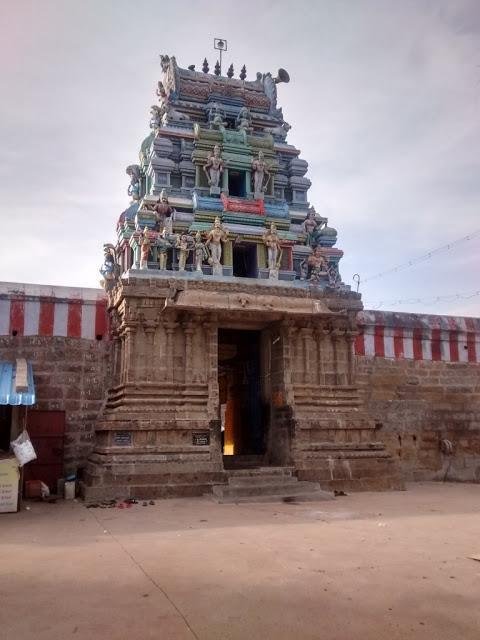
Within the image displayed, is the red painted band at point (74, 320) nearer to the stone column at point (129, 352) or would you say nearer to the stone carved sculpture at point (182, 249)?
the stone column at point (129, 352)

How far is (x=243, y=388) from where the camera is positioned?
14828 mm

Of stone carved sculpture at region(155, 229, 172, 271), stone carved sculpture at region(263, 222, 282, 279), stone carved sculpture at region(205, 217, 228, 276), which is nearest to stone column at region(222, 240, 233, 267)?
stone carved sculpture at region(205, 217, 228, 276)

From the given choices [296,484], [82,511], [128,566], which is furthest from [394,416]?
[128,566]

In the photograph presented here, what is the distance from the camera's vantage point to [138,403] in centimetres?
1101

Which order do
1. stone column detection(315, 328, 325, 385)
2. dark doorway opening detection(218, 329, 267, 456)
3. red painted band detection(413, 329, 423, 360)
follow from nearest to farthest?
stone column detection(315, 328, 325, 385) → dark doorway opening detection(218, 329, 267, 456) → red painted band detection(413, 329, 423, 360)

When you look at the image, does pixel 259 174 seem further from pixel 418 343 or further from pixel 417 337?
pixel 418 343

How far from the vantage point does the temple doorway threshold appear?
41.7 feet

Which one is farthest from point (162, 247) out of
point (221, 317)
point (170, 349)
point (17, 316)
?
point (17, 316)

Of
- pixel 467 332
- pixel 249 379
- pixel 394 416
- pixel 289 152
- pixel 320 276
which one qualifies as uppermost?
pixel 289 152

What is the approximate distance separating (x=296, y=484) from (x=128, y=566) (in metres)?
5.66

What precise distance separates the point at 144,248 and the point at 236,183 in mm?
3997

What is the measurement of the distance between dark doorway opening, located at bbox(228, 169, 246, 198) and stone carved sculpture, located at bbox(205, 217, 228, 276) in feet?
6.37

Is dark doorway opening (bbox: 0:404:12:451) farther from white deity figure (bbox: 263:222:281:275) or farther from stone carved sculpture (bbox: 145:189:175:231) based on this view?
white deity figure (bbox: 263:222:281:275)

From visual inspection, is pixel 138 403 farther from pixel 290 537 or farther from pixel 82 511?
pixel 290 537
